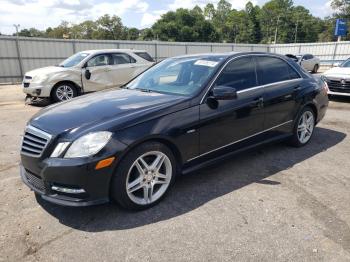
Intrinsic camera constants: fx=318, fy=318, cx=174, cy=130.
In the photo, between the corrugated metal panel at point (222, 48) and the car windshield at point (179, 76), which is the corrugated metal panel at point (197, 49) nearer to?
the corrugated metal panel at point (222, 48)

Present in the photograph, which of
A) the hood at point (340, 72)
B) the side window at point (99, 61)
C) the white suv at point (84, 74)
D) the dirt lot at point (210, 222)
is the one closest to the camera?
the dirt lot at point (210, 222)

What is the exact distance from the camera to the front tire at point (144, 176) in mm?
3104

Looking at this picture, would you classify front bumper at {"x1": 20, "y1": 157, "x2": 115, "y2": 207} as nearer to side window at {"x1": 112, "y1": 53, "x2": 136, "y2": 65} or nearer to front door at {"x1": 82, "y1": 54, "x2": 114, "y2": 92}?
front door at {"x1": 82, "y1": 54, "x2": 114, "y2": 92}

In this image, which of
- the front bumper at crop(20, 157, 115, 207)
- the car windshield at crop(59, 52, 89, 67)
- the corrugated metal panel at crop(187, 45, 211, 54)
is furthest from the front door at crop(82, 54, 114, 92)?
the corrugated metal panel at crop(187, 45, 211, 54)

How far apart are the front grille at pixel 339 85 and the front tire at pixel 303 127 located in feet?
16.5

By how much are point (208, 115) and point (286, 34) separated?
3950 inches

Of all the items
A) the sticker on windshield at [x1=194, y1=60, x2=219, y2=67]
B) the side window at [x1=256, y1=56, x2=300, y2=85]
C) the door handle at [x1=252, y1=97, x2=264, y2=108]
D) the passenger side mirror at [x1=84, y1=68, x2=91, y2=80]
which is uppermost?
the sticker on windshield at [x1=194, y1=60, x2=219, y2=67]

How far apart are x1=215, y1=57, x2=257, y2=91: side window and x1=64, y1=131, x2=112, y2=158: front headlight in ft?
5.41

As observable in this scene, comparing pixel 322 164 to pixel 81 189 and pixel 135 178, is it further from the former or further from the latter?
pixel 81 189

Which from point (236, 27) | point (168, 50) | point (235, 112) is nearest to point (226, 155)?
point (235, 112)

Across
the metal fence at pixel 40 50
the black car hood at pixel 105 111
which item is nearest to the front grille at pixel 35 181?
the black car hood at pixel 105 111

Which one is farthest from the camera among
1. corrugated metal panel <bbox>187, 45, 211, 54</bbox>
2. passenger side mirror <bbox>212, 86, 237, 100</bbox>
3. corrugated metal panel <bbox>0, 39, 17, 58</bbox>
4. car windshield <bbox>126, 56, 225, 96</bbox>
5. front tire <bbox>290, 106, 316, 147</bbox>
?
corrugated metal panel <bbox>187, 45, 211, 54</bbox>

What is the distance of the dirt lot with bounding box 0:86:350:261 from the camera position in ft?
8.93

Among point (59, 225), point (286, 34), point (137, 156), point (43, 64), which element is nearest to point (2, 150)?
point (59, 225)
